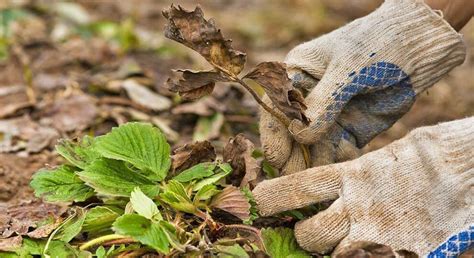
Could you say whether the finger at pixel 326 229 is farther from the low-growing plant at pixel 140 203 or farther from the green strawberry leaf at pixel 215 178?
the green strawberry leaf at pixel 215 178

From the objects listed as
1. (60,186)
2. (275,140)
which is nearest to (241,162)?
(275,140)

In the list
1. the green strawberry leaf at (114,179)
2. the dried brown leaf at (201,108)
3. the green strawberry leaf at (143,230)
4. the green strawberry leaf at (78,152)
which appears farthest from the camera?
the dried brown leaf at (201,108)

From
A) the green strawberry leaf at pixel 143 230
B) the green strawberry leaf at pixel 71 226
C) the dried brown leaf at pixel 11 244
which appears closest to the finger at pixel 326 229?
the green strawberry leaf at pixel 143 230

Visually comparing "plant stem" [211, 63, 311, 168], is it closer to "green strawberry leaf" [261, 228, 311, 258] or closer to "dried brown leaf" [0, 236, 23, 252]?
"green strawberry leaf" [261, 228, 311, 258]

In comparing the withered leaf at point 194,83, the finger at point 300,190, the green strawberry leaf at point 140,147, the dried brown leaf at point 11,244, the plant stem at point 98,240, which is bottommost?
the dried brown leaf at point 11,244

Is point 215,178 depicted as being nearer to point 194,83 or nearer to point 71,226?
point 194,83

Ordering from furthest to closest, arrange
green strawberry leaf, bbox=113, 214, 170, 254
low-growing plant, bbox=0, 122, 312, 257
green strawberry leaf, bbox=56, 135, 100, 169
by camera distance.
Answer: green strawberry leaf, bbox=56, 135, 100, 169
low-growing plant, bbox=0, 122, 312, 257
green strawberry leaf, bbox=113, 214, 170, 254

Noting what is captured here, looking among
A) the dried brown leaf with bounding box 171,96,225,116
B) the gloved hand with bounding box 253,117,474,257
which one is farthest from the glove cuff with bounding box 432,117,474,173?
the dried brown leaf with bounding box 171,96,225,116
